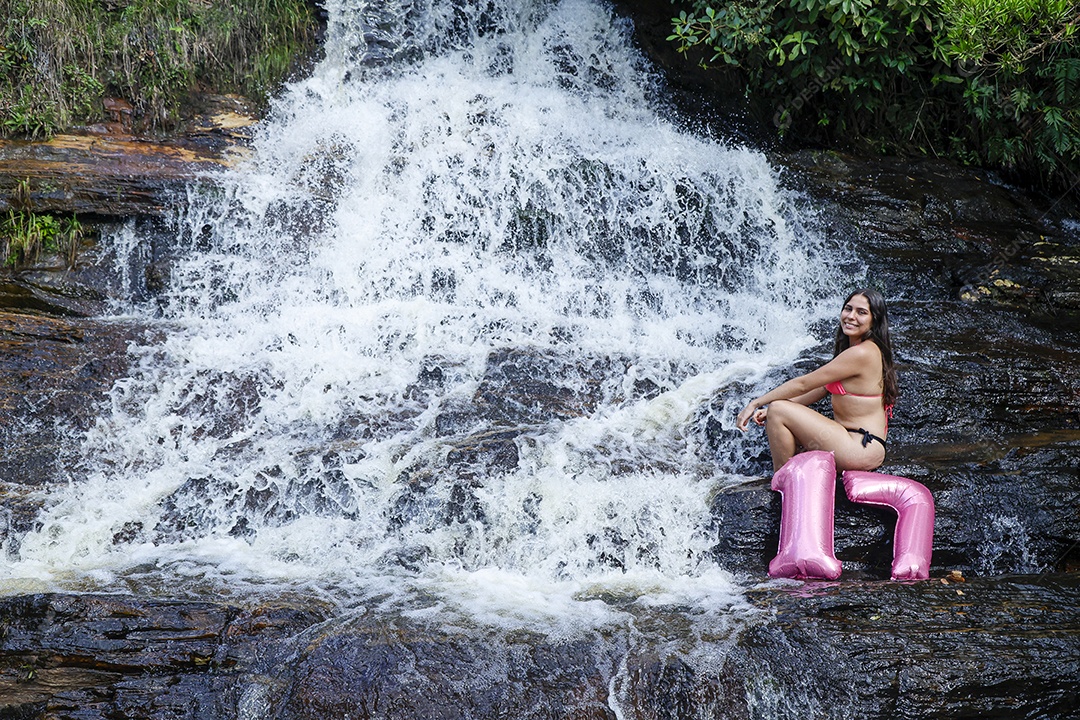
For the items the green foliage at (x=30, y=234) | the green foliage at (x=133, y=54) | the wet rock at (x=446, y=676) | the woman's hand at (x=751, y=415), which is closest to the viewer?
the wet rock at (x=446, y=676)

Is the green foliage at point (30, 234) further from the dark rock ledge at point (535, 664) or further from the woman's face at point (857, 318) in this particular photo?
the woman's face at point (857, 318)

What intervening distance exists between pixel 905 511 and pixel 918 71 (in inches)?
255

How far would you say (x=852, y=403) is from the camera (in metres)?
5.01

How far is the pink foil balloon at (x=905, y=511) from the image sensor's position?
4648 millimetres

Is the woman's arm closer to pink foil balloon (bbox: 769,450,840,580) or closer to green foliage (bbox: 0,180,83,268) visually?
pink foil balloon (bbox: 769,450,840,580)

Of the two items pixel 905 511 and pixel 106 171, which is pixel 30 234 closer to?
pixel 106 171

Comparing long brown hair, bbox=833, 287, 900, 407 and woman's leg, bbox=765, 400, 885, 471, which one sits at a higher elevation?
long brown hair, bbox=833, 287, 900, 407

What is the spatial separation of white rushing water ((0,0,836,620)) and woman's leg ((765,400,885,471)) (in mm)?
570

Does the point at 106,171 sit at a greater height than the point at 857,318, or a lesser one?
greater

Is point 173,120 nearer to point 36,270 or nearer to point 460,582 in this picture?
point 36,270

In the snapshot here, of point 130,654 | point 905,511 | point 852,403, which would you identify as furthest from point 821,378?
point 130,654

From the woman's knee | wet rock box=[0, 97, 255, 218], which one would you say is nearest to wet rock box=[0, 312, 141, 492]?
wet rock box=[0, 97, 255, 218]

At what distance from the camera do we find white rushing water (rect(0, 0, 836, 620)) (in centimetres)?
501

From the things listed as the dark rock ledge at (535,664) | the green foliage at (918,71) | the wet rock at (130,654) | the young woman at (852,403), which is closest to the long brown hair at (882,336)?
the young woman at (852,403)
